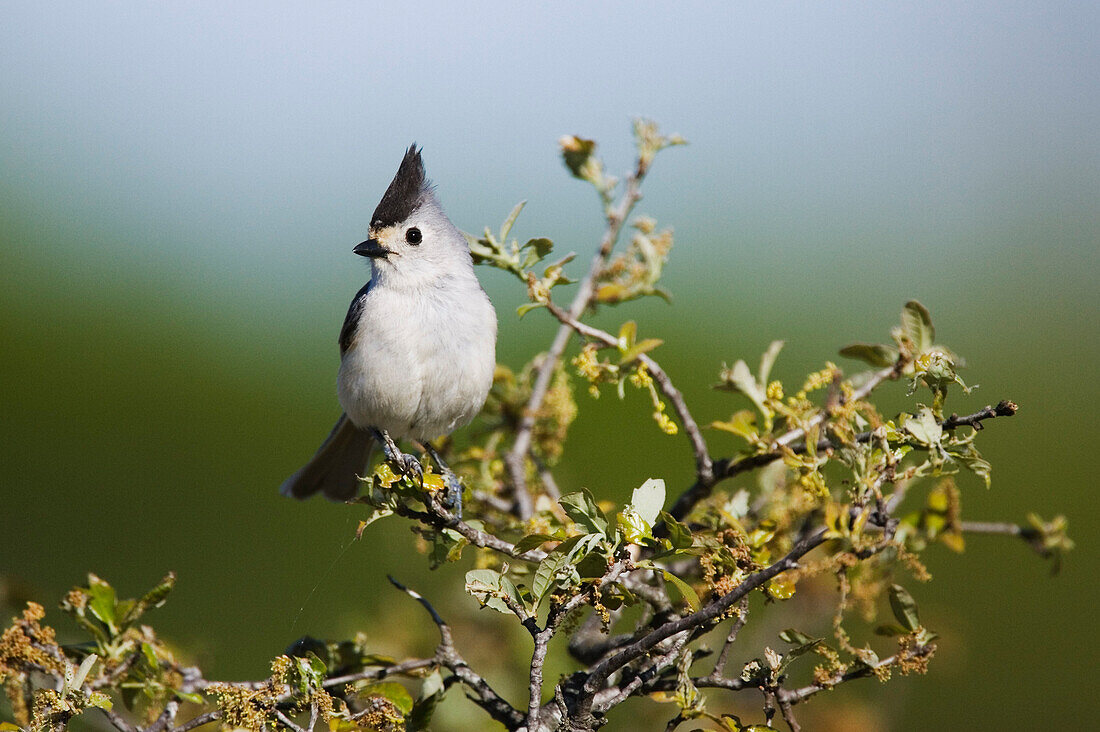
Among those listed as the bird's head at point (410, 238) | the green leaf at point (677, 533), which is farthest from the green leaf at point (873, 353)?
the bird's head at point (410, 238)

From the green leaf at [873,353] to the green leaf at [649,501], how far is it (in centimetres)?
64

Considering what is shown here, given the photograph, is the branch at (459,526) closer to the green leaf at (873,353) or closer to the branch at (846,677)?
the branch at (846,677)

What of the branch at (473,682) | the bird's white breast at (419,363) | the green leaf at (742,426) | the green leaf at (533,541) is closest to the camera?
the green leaf at (533,541)

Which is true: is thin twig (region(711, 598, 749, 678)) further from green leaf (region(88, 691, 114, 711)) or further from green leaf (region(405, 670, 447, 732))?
green leaf (region(88, 691, 114, 711))

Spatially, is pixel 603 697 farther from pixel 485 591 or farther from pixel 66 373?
pixel 66 373

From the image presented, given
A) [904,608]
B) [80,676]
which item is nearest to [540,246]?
[904,608]

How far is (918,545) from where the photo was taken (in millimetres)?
1866

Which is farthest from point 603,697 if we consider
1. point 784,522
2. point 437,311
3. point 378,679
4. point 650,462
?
point 650,462

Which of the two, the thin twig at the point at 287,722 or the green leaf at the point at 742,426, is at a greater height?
the green leaf at the point at 742,426

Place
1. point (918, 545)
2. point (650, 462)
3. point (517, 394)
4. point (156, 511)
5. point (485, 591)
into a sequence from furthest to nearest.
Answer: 1. point (156, 511)
2. point (650, 462)
3. point (517, 394)
4. point (918, 545)
5. point (485, 591)

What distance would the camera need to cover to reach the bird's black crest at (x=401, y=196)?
8.86 ft

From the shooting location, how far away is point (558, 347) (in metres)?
2.35

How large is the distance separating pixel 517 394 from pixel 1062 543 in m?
1.33

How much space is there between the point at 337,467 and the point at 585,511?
5.83 ft
